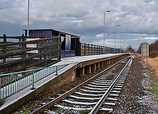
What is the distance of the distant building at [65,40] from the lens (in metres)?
17.1

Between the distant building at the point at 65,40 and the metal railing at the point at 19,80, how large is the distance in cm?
538

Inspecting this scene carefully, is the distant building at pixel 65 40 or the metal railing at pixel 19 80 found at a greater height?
the distant building at pixel 65 40

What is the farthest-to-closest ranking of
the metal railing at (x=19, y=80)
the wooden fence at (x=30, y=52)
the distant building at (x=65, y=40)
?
the distant building at (x=65, y=40), the wooden fence at (x=30, y=52), the metal railing at (x=19, y=80)

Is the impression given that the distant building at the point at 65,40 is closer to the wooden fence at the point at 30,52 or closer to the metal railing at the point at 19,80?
the wooden fence at the point at 30,52

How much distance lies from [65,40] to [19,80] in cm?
1288

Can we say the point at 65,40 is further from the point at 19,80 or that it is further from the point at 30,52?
the point at 19,80

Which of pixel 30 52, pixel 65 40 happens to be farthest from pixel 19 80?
pixel 65 40

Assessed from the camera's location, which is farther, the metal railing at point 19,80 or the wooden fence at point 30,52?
the wooden fence at point 30,52

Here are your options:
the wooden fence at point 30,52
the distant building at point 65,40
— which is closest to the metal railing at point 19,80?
the wooden fence at point 30,52

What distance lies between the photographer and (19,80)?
7230 mm

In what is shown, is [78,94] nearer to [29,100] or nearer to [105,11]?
[29,100]

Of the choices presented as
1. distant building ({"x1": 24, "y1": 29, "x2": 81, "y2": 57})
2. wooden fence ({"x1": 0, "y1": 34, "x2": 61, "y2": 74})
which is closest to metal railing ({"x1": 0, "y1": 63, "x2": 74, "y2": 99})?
wooden fence ({"x1": 0, "y1": 34, "x2": 61, "y2": 74})

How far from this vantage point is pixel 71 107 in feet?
19.7

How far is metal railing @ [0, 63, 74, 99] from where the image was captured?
619 centimetres
